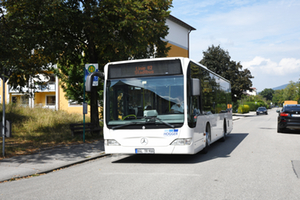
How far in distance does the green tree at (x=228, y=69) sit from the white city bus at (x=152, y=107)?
37890 millimetres

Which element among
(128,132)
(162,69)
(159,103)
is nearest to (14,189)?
(128,132)

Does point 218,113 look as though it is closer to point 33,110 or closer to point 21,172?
point 21,172

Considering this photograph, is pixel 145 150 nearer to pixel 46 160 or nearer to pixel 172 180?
pixel 172 180

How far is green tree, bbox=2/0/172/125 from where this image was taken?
12023 mm

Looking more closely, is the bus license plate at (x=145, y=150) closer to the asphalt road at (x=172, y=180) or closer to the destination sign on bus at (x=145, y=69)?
the asphalt road at (x=172, y=180)

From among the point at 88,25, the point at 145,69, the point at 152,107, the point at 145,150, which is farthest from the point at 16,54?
the point at 145,150

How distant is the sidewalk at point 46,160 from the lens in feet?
24.6

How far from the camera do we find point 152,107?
8242 mm

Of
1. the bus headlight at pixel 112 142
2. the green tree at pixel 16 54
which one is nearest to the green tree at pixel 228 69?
the green tree at pixel 16 54

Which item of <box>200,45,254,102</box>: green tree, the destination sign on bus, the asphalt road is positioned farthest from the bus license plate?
<box>200,45,254,102</box>: green tree

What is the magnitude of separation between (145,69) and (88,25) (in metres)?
5.59

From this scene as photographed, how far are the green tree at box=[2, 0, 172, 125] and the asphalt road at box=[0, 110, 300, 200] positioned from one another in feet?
19.7

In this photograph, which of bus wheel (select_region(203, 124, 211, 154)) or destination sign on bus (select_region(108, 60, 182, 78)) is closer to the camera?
destination sign on bus (select_region(108, 60, 182, 78))

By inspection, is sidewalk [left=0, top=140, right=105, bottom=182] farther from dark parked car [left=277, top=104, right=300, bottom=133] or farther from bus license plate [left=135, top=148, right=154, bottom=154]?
dark parked car [left=277, top=104, right=300, bottom=133]
